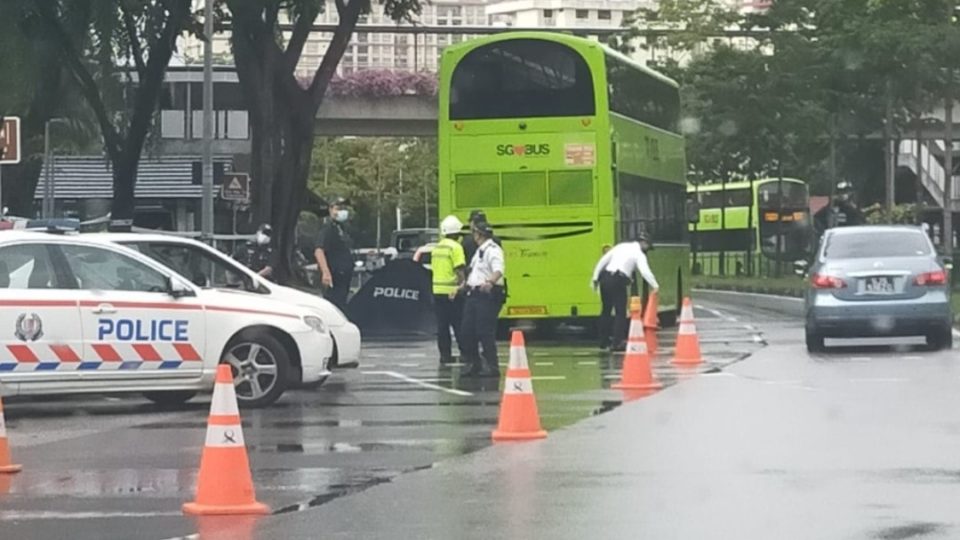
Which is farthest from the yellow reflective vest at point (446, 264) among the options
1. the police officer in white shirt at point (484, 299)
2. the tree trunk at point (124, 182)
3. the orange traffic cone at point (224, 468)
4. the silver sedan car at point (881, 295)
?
the orange traffic cone at point (224, 468)

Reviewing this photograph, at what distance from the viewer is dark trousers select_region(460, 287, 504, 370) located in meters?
20.7

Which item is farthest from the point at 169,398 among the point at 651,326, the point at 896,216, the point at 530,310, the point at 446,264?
the point at 896,216

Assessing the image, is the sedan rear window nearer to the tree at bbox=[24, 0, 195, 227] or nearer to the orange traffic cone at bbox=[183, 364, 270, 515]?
the tree at bbox=[24, 0, 195, 227]

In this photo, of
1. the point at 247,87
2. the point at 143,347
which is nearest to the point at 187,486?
the point at 143,347

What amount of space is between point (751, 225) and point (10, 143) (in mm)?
49645

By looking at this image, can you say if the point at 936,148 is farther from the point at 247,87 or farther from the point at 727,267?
the point at 247,87

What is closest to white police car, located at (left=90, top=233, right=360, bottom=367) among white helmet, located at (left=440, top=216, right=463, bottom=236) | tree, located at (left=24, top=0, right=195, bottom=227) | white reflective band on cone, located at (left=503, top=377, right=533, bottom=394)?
white helmet, located at (left=440, top=216, right=463, bottom=236)

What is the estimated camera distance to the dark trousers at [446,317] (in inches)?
906

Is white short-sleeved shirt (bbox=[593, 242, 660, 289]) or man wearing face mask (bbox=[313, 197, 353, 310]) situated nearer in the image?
white short-sleeved shirt (bbox=[593, 242, 660, 289])

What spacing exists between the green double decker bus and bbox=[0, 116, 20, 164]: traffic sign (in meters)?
6.27

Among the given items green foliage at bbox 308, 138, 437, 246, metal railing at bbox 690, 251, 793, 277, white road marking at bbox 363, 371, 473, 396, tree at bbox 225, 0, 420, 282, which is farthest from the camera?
green foliage at bbox 308, 138, 437, 246

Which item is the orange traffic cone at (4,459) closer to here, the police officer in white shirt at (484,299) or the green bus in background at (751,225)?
the police officer in white shirt at (484,299)

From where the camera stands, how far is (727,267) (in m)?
79.6

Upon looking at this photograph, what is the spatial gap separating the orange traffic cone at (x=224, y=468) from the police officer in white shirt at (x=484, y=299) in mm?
9770
